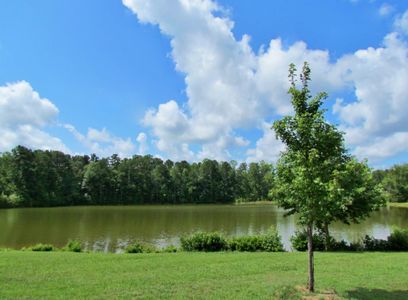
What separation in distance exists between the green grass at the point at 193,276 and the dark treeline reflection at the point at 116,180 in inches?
2878

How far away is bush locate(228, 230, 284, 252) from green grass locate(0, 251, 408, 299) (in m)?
3.86

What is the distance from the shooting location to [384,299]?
9.27 metres

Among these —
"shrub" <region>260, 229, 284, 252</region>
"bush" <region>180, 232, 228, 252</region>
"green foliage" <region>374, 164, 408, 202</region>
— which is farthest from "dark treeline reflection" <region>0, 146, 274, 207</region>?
"shrub" <region>260, 229, 284, 252</region>

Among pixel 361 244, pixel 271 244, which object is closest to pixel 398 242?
pixel 361 244

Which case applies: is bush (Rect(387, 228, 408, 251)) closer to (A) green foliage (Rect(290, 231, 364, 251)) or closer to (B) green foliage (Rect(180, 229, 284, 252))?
(A) green foliage (Rect(290, 231, 364, 251))

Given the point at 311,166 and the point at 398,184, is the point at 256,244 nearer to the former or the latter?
the point at 311,166

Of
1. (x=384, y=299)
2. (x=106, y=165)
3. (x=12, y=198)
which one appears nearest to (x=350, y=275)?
(x=384, y=299)

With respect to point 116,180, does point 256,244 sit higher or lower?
lower

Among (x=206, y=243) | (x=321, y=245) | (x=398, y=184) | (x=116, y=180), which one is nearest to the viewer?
(x=206, y=243)

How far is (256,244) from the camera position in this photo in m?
20.3

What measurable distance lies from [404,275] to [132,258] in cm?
1004

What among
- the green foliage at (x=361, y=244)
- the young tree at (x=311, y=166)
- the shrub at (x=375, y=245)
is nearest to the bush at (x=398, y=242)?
the green foliage at (x=361, y=244)

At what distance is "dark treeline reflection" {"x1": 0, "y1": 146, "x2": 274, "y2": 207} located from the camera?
3521 inches

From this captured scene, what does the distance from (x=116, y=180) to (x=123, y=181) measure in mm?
2254
